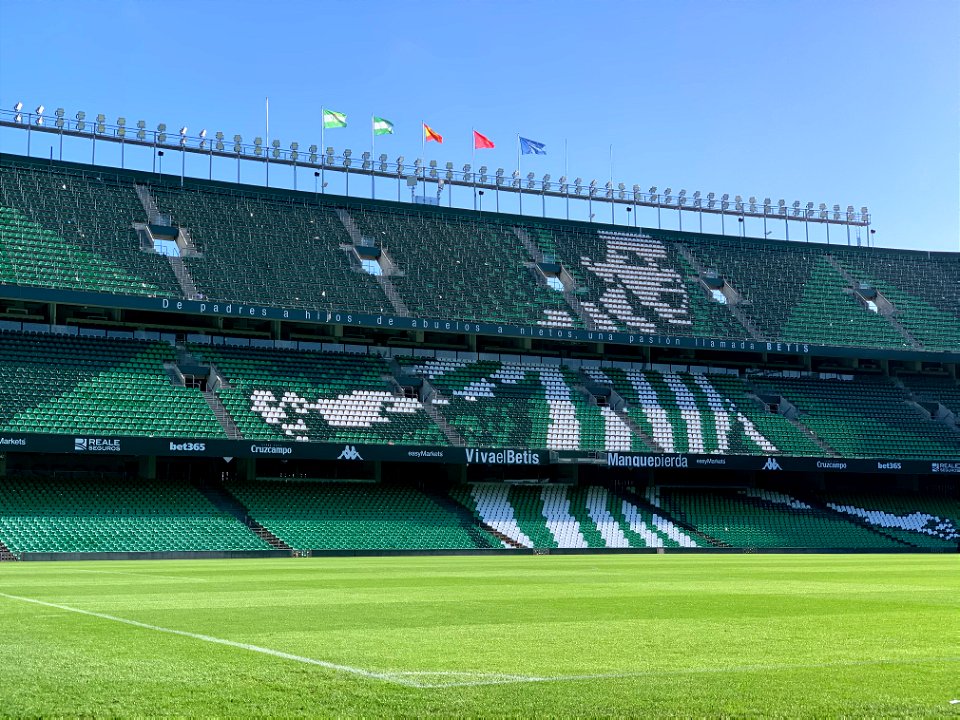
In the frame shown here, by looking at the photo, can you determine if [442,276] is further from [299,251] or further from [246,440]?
[246,440]

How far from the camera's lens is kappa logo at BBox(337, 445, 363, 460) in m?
49.8

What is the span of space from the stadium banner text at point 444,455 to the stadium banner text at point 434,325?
279 inches

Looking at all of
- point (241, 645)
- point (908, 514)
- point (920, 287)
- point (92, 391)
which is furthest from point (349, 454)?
point (920, 287)

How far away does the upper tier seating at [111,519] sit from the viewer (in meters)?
42.3

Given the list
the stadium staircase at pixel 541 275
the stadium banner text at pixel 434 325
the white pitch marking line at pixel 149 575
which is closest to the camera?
the white pitch marking line at pixel 149 575

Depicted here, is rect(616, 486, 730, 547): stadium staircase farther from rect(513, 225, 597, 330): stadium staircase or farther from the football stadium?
rect(513, 225, 597, 330): stadium staircase

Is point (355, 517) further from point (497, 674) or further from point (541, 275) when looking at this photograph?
point (497, 674)

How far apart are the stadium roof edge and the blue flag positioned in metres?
3.96

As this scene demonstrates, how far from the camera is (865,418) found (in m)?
63.2

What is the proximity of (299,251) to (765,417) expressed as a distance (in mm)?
26245

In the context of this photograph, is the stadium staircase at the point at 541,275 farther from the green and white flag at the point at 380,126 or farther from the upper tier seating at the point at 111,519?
the upper tier seating at the point at 111,519

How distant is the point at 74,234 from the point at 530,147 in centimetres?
2792

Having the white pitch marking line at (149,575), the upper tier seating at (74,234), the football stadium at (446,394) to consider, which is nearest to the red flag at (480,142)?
the football stadium at (446,394)

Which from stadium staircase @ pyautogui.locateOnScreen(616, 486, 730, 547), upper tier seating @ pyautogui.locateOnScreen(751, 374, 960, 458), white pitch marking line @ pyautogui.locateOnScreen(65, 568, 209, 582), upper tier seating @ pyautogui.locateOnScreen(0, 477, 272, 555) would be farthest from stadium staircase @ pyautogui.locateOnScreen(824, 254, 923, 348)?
white pitch marking line @ pyautogui.locateOnScreen(65, 568, 209, 582)
